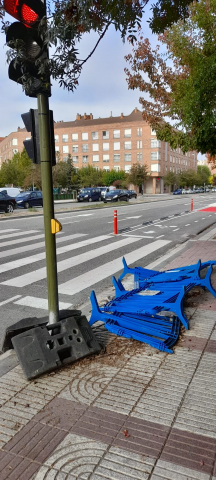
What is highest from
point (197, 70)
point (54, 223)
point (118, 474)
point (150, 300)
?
point (197, 70)

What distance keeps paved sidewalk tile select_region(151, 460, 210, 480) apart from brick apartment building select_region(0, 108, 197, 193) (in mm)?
72013

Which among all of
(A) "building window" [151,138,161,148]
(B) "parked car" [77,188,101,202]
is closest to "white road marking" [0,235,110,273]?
(B) "parked car" [77,188,101,202]

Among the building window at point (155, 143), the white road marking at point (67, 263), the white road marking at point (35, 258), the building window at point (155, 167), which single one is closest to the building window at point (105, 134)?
the building window at point (155, 143)

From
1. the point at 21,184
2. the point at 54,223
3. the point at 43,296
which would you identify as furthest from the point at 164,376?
the point at 21,184

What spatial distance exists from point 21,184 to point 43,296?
51.3 m

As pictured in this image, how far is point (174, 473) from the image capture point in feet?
7.11

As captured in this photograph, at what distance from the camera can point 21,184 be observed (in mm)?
55000

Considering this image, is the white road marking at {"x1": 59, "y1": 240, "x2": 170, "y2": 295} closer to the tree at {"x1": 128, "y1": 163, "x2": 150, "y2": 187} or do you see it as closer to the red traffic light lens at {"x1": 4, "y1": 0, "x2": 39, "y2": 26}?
the red traffic light lens at {"x1": 4, "y1": 0, "x2": 39, "y2": 26}

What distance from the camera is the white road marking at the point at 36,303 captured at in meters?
5.54

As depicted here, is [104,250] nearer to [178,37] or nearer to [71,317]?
[178,37]

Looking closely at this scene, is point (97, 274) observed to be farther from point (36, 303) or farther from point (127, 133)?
point (127, 133)

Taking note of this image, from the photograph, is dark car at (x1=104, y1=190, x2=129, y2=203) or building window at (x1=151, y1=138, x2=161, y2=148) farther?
building window at (x1=151, y1=138, x2=161, y2=148)

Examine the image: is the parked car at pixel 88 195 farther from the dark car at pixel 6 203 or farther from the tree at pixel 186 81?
the tree at pixel 186 81

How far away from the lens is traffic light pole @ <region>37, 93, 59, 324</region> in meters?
3.53
